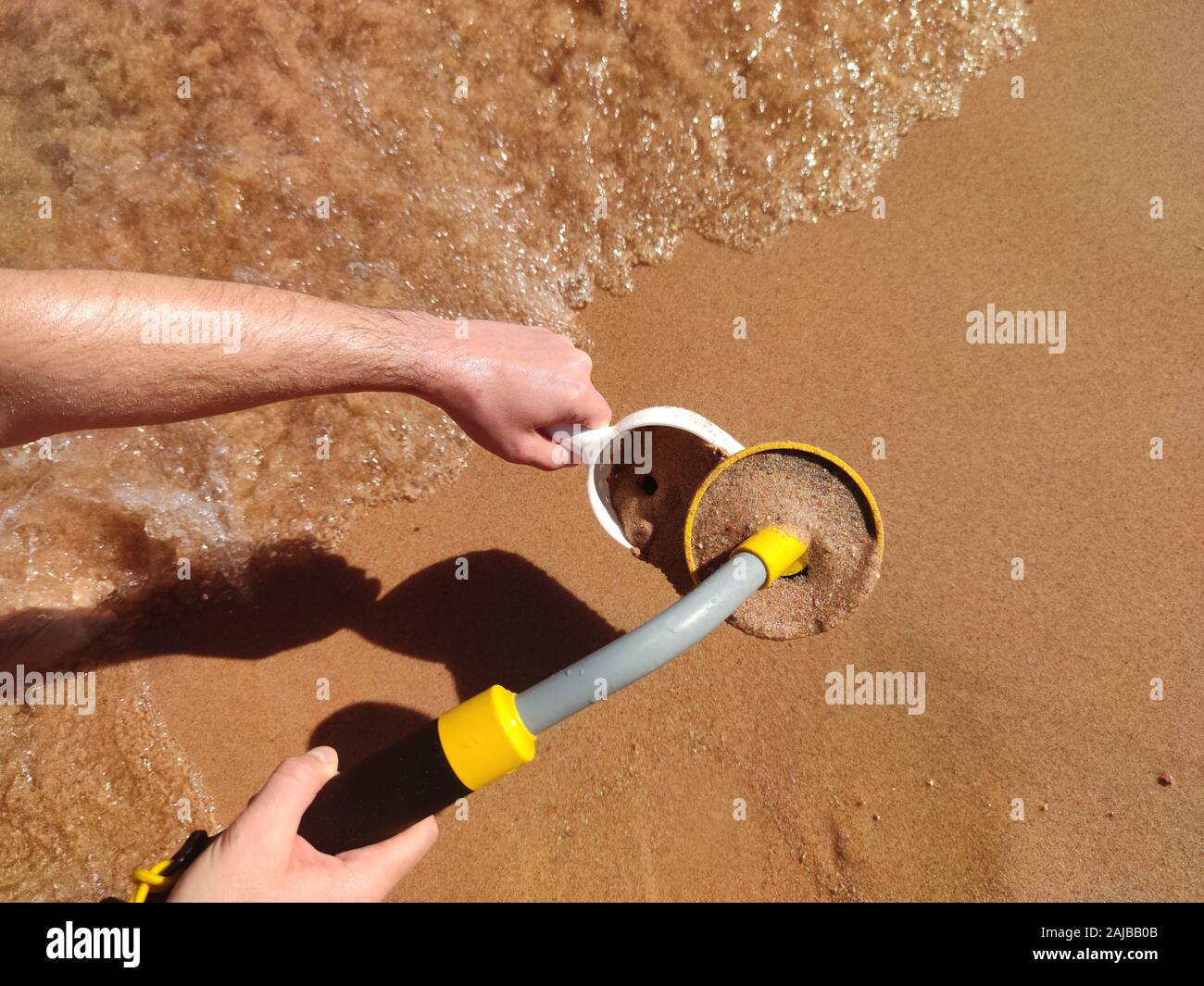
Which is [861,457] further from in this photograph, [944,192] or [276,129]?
[276,129]

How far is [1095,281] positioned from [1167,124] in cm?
35

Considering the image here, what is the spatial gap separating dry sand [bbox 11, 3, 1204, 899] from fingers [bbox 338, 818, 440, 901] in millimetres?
314

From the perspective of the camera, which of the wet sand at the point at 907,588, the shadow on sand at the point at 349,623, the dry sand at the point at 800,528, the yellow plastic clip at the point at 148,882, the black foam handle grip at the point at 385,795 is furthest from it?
the shadow on sand at the point at 349,623

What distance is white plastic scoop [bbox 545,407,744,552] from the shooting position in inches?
49.8

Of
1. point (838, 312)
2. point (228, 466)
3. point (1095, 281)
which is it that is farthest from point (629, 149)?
point (228, 466)

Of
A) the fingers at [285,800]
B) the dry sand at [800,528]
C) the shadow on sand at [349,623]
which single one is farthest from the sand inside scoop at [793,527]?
the fingers at [285,800]

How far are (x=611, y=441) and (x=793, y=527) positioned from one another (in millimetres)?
317

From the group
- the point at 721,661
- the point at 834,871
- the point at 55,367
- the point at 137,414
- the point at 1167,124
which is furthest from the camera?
the point at 1167,124

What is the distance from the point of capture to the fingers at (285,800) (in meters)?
1.02

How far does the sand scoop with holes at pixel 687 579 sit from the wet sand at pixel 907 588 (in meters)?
0.23

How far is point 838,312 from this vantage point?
160 cm

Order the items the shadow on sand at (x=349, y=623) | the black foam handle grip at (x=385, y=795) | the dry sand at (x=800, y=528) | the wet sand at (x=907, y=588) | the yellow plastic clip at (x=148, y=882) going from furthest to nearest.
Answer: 1. the shadow on sand at (x=349, y=623)
2. the wet sand at (x=907, y=588)
3. the dry sand at (x=800, y=528)
4. the black foam handle grip at (x=385, y=795)
5. the yellow plastic clip at (x=148, y=882)

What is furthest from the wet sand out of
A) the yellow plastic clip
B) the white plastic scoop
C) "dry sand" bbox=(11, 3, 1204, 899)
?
the yellow plastic clip

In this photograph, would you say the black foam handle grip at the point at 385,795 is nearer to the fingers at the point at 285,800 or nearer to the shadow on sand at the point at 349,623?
the fingers at the point at 285,800
